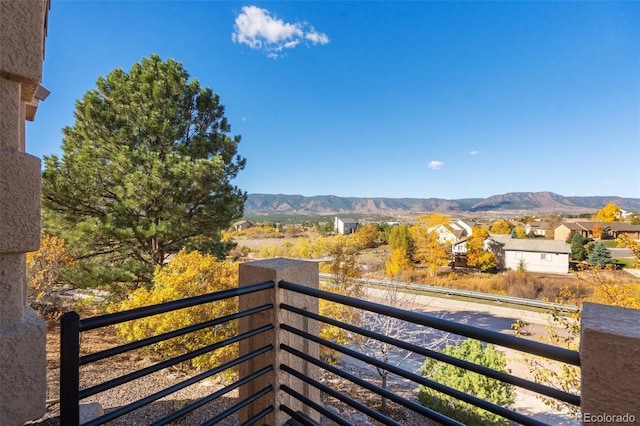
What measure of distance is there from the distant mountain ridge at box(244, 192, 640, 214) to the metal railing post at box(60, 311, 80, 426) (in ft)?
335

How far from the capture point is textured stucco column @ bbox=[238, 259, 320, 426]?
68.9 inches

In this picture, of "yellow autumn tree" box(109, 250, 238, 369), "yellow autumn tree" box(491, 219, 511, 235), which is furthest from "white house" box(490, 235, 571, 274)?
"yellow autumn tree" box(109, 250, 238, 369)

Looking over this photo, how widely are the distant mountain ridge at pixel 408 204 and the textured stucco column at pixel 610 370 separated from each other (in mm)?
102525

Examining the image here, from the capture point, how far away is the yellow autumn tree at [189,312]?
5949mm

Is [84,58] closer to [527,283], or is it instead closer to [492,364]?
[492,364]

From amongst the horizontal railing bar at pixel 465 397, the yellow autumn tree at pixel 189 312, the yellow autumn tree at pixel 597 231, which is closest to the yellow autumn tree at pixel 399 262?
the yellow autumn tree at pixel 189 312

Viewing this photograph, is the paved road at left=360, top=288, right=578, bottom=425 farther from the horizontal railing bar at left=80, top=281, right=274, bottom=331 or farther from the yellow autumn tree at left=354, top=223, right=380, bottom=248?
the yellow autumn tree at left=354, top=223, right=380, bottom=248

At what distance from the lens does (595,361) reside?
2.59 ft

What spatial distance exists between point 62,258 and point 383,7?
14.1 m

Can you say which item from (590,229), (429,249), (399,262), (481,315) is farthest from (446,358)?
(590,229)

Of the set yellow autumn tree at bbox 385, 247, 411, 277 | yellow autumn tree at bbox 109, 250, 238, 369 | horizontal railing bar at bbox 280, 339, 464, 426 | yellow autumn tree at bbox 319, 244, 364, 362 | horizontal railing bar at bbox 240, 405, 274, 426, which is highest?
horizontal railing bar at bbox 280, 339, 464, 426

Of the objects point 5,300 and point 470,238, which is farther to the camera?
point 470,238

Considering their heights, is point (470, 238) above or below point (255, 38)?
below

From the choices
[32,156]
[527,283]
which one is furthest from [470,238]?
[32,156]
